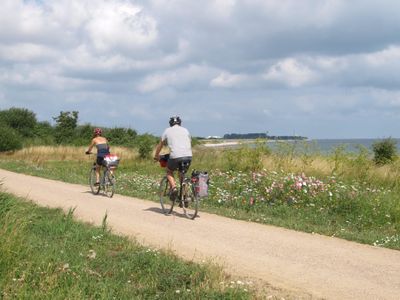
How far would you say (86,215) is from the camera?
1221 cm

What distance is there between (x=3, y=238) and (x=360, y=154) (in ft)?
60.3

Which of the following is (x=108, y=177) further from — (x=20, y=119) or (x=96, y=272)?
(x=20, y=119)

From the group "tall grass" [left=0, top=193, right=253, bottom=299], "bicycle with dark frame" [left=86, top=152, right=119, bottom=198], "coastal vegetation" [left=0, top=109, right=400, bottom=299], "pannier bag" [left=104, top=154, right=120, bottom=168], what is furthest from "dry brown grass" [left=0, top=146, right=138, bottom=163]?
"tall grass" [left=0, top=193, right=253, bottom=299]

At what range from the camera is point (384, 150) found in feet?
94.6

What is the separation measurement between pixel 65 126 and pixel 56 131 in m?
1.27

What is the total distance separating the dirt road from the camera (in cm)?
689

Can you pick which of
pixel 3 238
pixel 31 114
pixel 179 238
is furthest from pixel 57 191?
pixel 31 114

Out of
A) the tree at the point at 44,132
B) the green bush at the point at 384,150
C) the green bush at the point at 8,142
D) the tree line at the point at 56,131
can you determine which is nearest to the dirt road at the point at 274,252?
the green bush at the point at 384,150

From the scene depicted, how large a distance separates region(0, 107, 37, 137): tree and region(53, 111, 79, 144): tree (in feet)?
13.5

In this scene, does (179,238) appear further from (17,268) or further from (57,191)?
(57,191)

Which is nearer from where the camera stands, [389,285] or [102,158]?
[389,285]

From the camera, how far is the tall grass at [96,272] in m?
6.25

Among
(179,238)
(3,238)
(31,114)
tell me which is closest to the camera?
(3,238)

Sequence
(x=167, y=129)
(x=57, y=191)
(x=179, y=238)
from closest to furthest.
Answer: (x=179, y=238)
(x=167, y=129)
(x=57, y=191)
